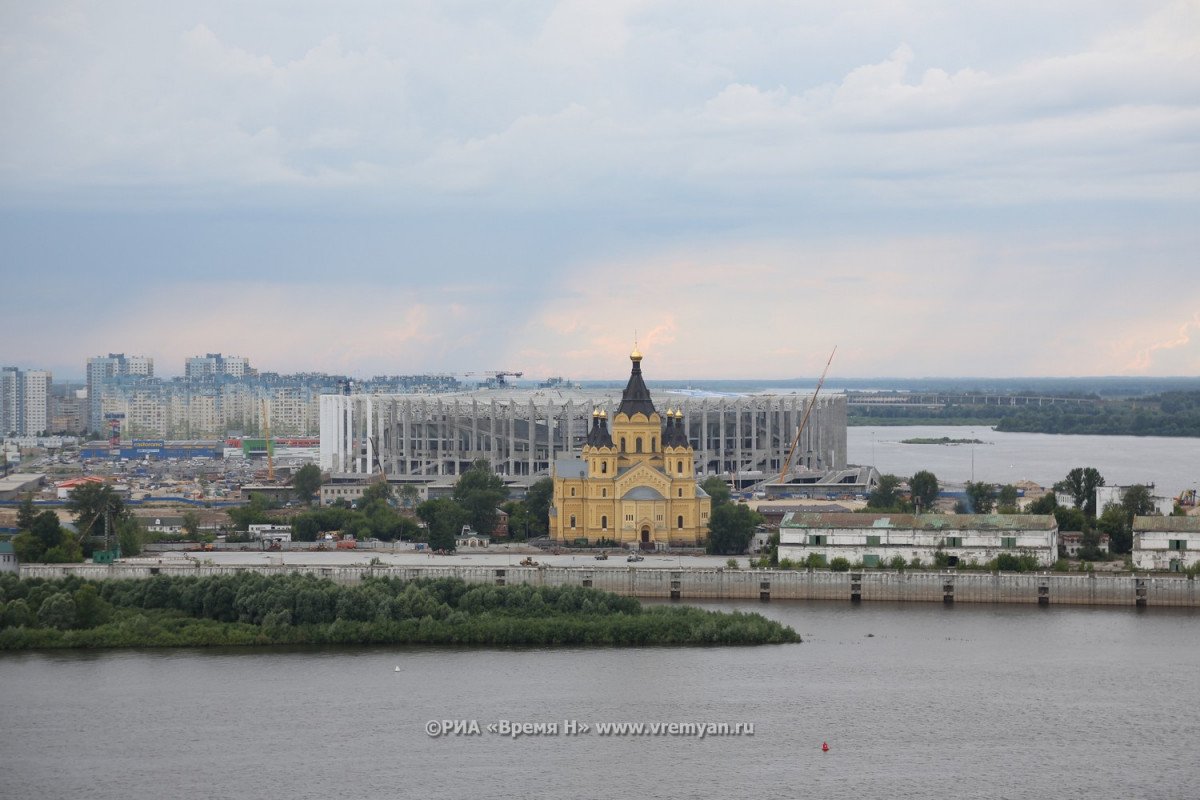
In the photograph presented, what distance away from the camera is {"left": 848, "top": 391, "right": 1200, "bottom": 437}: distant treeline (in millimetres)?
124188

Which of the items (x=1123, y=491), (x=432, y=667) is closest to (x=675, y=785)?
(x=432, y=667)

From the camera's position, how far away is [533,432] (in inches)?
2393

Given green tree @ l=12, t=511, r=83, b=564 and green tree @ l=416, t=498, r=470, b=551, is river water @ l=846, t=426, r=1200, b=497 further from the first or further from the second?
green tree @ l=12, t=511, r=83, b=564

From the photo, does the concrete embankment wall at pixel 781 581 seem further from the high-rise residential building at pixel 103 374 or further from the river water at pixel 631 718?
the high-rise residential building at pixel 103 374

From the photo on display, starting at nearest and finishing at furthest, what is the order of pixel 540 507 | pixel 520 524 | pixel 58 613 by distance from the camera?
pixel 58 613 → pixel 520 524 → pixel 540 507

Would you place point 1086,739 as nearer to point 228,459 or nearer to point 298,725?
point 298,725

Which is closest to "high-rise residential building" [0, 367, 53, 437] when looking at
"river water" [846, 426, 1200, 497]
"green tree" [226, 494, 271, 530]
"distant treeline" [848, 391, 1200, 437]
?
"river water" [846, 426, 1200, 497]

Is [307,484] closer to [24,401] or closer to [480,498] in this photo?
[480,498]

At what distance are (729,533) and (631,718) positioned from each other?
1727cm

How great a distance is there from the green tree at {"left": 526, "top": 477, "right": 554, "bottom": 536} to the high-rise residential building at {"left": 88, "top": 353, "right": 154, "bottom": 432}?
8112 centimetres

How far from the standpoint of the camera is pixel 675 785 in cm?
2150

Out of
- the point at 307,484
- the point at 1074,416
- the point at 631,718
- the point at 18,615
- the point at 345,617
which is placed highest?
the point at 1074,416

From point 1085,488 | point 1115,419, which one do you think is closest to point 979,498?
point 1085,488

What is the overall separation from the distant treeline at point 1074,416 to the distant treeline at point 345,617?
92432 mm
